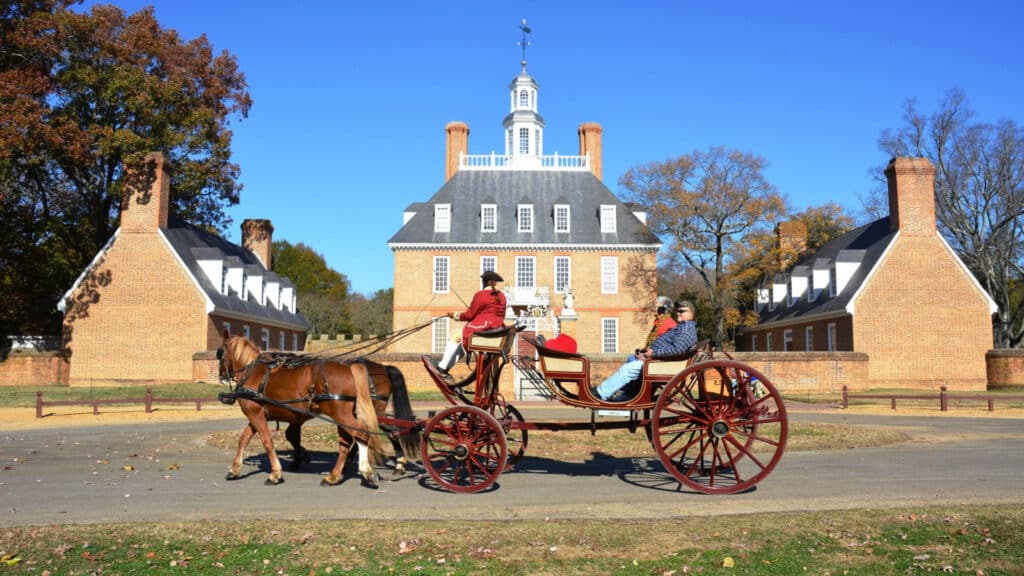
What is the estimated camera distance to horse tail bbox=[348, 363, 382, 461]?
9.56 meters

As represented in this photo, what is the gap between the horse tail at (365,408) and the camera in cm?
956

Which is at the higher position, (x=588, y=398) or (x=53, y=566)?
(x=588, y=398)

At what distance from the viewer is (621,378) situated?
359 inches

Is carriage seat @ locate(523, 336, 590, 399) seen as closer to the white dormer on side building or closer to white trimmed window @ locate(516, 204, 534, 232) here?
the white dormer on side building

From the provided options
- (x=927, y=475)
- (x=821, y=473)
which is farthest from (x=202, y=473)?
(x=927, y=475)

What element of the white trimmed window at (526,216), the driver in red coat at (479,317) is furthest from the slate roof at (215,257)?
the driver in red coat at (479,317)

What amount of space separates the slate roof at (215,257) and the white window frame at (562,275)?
15.3m

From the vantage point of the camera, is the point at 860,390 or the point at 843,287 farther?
the point at 843,287

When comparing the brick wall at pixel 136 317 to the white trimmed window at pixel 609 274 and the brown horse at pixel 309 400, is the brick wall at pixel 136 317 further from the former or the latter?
the brown horse at pixel 309 400

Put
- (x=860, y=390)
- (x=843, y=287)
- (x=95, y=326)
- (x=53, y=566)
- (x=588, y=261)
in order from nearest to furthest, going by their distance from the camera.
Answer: (x=53, y=566), (x=860, y=390), (x=95, y=326), (x=843, y=287), (x=588, y=261)

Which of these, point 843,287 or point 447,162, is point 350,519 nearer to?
point 843,287

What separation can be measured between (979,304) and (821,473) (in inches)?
1078

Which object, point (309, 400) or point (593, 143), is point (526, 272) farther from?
point (309, 400)

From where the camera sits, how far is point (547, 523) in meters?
7.21
